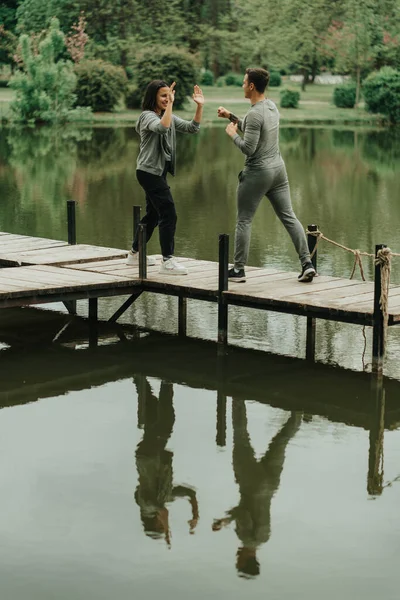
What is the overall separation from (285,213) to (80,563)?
5.27 metres

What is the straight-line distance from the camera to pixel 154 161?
37.1 feet

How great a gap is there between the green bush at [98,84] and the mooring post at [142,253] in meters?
41.2

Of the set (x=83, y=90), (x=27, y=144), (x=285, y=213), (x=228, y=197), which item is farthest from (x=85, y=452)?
(x=83, y=90)

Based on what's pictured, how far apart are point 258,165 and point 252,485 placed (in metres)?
3.84

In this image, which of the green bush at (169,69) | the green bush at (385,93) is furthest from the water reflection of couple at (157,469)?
the green bush at (169,69)

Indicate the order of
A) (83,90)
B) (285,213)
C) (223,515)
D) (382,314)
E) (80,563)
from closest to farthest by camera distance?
(80,563), (223,515), (382,314), (285,213), (83,90)

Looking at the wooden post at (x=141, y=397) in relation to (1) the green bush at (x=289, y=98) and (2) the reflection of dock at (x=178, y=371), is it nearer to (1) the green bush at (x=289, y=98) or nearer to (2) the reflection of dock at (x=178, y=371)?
(2) the reflection of dock at (x=178, y=371)

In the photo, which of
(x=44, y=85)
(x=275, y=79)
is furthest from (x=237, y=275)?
(x=275, y=79)

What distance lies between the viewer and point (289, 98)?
54.2 meters

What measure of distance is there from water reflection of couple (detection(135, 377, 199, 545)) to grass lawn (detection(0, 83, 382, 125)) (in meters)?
40.0

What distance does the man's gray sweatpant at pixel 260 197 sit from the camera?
1085 cm

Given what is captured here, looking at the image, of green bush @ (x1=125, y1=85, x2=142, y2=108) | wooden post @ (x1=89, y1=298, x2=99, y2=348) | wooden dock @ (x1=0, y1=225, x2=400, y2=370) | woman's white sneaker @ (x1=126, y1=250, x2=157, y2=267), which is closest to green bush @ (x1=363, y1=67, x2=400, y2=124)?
green bush @ (x1=125, y1=85, x2=142, y2=108)

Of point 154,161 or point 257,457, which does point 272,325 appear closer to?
point 154,161

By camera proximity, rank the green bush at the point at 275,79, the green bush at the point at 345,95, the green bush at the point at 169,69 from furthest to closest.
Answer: the green bush at the point at 275,79
the green bush at the point at 345,95
the green bush at the point at 169,69
